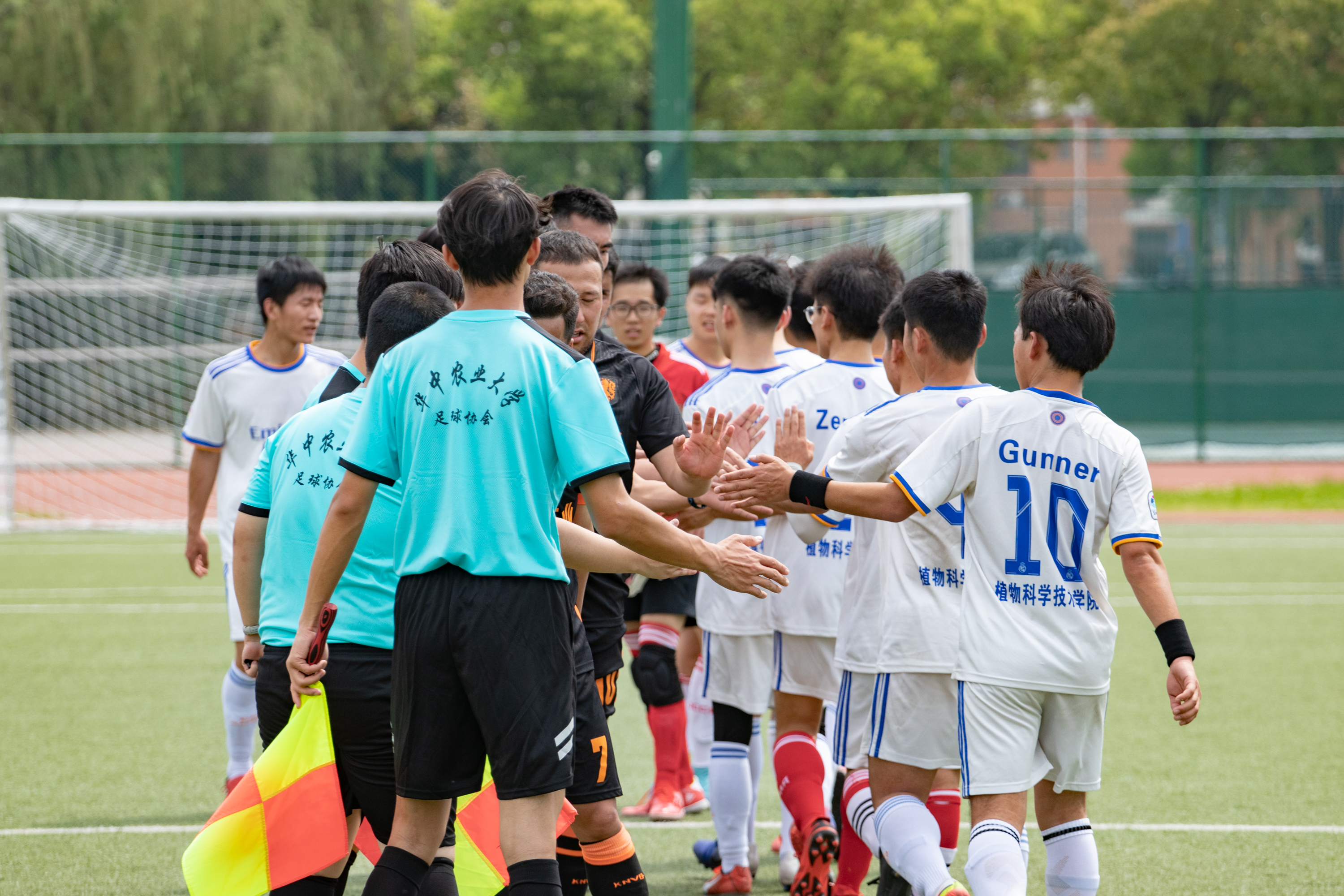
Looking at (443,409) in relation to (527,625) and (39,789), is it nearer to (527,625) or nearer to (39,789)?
(527,625)

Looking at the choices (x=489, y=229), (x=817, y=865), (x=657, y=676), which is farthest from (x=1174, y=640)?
(x=657, y=676)

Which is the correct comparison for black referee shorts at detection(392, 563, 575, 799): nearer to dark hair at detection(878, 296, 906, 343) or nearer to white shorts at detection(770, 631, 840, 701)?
dark hair at detection(878, 296, 906, 343)

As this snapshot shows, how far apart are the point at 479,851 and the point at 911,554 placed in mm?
1372

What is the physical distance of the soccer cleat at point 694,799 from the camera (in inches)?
204

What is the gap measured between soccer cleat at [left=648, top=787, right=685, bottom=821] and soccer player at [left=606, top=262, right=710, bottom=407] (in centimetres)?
157

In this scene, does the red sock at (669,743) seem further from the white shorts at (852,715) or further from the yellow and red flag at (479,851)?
the yellow and red flag at (479,851)

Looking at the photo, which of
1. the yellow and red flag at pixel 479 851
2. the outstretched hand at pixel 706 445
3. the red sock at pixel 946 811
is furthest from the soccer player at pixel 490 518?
the red sock at pixel 946 811

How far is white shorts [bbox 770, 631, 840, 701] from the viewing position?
4.18m

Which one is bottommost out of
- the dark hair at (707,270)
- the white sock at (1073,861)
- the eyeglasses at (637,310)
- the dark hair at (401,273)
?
the white sock at (1073,861)

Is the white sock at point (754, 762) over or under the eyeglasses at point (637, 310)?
under

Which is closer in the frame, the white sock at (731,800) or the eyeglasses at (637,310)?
the white sock at (731,800)

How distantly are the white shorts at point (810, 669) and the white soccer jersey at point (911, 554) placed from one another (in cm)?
59

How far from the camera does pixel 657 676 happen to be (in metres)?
5.12

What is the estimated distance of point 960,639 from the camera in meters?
3.18
